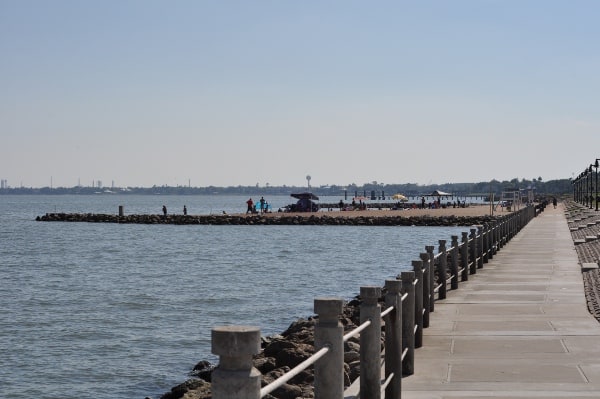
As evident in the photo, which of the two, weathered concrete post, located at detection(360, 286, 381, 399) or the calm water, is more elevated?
weathered concrete post, located at detection(360, 286, 381, 399)

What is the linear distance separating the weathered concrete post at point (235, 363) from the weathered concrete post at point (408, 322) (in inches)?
249

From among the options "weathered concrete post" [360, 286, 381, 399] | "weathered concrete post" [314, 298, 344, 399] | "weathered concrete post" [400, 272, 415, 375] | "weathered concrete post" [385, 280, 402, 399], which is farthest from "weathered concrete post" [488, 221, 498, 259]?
"weathered concrete post" [314, 298, 344, 399]

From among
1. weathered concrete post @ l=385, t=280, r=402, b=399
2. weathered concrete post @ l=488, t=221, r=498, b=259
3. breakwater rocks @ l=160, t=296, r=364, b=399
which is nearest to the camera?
weathered concrete post @ l=385, t=280, r=402, b=399

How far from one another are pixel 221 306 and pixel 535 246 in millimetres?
12883

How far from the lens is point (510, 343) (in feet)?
A: 41.9

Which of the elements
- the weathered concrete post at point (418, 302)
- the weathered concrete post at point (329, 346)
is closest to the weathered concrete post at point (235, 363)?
the weathered concrete post at point (329, 346)

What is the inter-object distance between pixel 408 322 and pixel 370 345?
2.94 meters

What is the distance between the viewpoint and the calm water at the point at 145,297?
19297 millimetres

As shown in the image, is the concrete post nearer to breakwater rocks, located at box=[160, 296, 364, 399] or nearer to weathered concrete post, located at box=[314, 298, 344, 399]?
breakwater rocks, located at box=[160, 296, 364, 399]

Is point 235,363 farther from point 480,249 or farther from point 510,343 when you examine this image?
point 480,249

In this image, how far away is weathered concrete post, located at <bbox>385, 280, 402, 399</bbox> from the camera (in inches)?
357

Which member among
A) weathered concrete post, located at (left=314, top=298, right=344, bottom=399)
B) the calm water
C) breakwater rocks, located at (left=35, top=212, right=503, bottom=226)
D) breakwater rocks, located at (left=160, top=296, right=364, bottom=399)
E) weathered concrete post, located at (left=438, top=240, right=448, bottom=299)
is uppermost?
weathered concrete post, located at (left=314, top=298, right=344, bottom=399)

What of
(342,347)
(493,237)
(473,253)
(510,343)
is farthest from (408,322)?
(493,237)

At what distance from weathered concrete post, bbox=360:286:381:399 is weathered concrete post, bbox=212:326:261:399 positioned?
3363 mm
